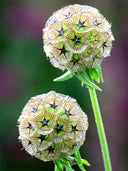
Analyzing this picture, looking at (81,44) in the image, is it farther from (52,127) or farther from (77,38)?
(52,127)

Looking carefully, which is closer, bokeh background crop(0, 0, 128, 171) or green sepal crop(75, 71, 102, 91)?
green sepal crop(75, 71, 102, 91)

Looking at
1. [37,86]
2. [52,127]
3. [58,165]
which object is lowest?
[58,165]

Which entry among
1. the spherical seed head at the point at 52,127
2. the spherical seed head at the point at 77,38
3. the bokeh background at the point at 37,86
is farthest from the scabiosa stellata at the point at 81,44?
the bokeh background at the point at 37,86

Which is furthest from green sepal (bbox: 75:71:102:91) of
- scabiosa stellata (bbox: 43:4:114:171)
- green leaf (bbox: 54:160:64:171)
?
green leaf (bbox: 54:160:64:171)

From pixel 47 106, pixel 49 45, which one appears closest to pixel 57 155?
pixel 47 106

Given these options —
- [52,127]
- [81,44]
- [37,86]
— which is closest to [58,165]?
[52,127]

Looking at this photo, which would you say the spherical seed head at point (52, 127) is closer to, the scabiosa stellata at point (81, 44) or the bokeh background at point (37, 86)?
the scabiosa stellata at point (81, 44)

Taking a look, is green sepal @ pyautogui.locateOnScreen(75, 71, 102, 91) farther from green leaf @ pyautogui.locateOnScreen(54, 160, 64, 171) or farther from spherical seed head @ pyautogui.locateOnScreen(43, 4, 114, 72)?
green leaf @ pyautogui.locateOnScreen(54, 160, 64, 171)
